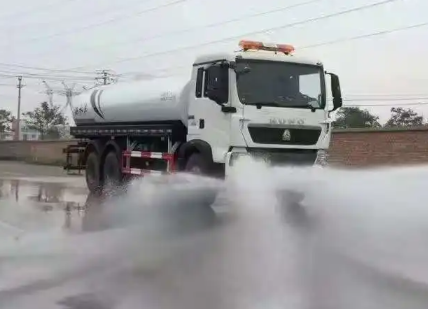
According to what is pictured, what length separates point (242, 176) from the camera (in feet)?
31.8

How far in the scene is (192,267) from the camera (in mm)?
6000

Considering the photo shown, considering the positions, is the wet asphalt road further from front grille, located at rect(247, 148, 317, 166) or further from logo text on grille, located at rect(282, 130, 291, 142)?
logo text on grille, located at rect(282, 130, 291, 142)

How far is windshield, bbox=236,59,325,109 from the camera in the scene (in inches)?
403

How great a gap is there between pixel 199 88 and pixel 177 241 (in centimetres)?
430

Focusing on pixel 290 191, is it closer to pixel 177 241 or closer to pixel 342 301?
pixel 177 241

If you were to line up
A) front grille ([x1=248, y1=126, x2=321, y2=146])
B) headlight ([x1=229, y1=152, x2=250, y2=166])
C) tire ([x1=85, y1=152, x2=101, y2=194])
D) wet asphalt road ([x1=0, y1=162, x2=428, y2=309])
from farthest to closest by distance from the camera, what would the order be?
tire ([x1=85, y1=152, x2=101, y2=194]) < front grille ([x1=248, y1=126, x2=321, y2=146]) < headlight ([x1=229, y1=152, x2=250, y2=166]) < wet asphalt road ([x1=0, y1=162, x2=428, y2=309])

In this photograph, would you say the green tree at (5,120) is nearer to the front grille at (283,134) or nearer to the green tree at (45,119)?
the green tree at (45,119)

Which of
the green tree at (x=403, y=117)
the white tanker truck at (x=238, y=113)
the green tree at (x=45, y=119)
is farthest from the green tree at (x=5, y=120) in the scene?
the white tanker truck at (x=238, y=113)

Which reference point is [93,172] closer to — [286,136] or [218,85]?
[218,85]

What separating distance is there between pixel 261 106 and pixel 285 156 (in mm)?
973

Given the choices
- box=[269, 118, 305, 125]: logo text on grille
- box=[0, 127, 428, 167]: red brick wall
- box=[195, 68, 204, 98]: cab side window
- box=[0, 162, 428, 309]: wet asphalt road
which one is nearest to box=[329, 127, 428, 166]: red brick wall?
box=[0, 127, 428, 167]: red brick wall

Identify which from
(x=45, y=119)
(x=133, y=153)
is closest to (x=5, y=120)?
(x=45, y=119)

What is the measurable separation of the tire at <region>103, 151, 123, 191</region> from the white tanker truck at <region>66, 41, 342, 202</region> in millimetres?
1253

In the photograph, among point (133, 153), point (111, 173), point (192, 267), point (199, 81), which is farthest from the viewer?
point (111, 173)
